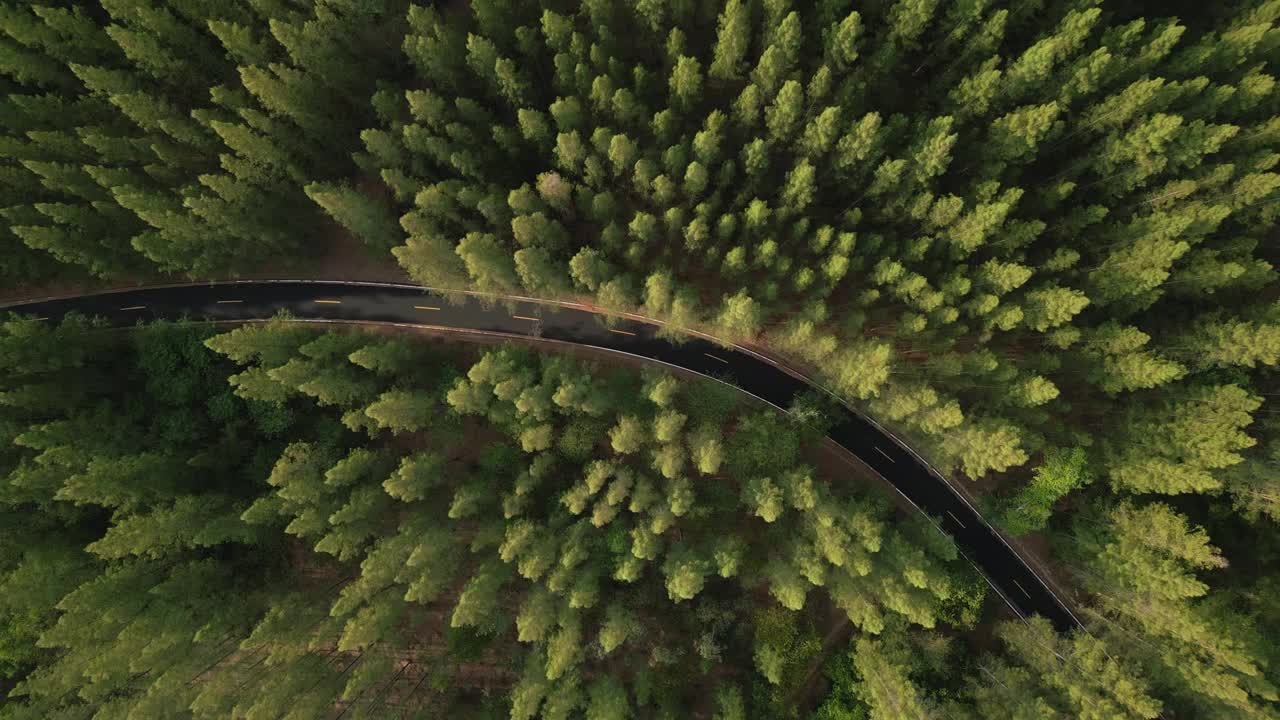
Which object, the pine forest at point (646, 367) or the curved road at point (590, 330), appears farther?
the curved road at point (590, 330)

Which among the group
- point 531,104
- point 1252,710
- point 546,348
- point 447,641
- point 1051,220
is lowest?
point 447,641

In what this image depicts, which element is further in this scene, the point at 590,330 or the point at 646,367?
the point at 590,330

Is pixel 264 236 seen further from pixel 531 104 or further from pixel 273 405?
pixel 531 104

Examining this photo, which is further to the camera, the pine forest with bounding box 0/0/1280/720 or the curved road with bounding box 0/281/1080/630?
the curved road with bounding box 0/281/1080/630

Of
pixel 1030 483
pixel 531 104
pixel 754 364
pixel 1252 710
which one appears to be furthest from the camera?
pixel 754 364

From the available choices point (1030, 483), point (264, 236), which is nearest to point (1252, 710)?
point (1030, 483)

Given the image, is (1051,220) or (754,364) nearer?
(1051,220)

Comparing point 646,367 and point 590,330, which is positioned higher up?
point 590,330

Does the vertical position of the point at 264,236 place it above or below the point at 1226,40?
below
